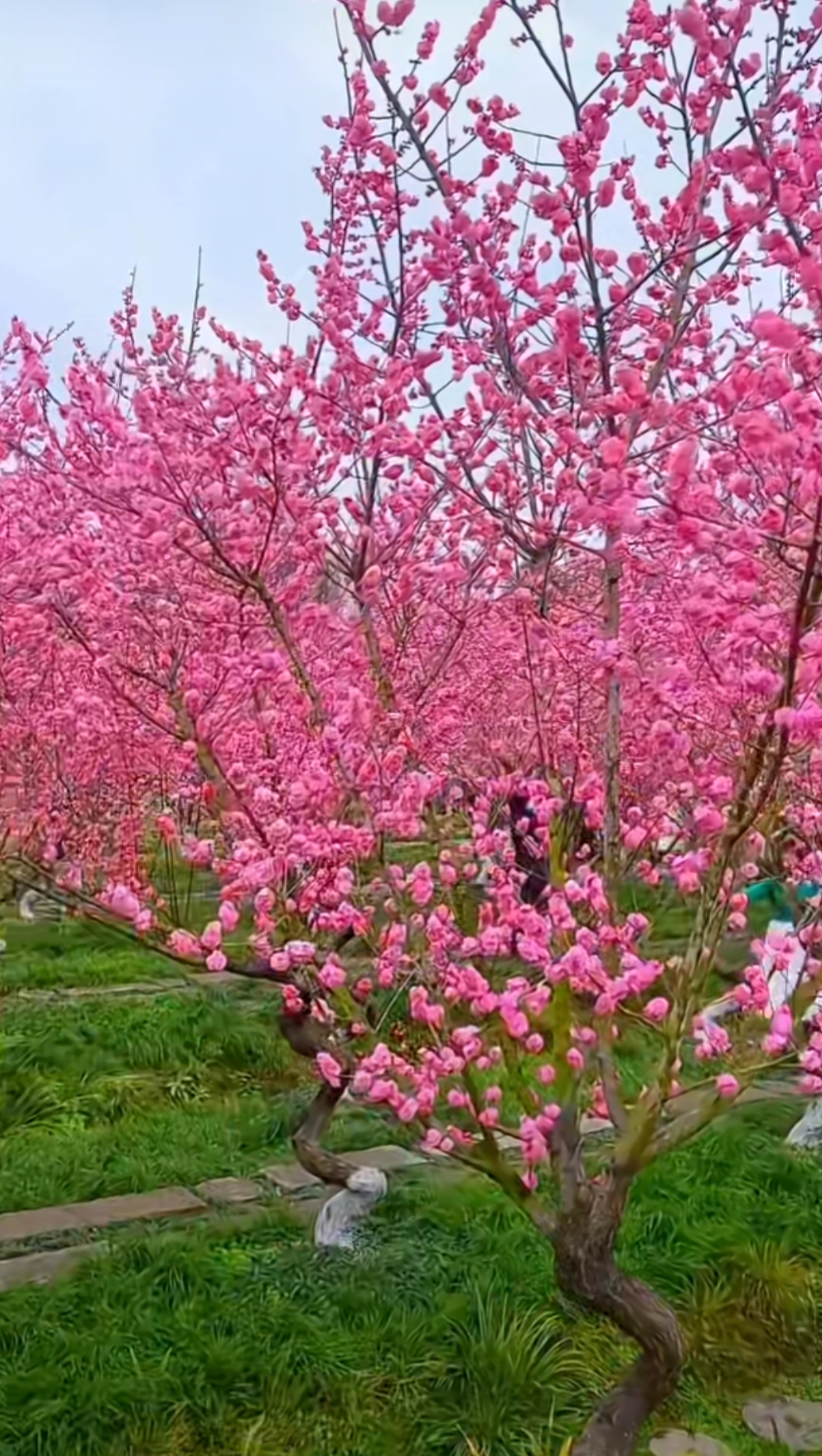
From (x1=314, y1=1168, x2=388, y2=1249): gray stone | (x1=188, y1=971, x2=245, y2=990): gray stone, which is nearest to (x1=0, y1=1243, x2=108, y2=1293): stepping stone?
(x1=314, y1=1168, x2=388, y2=1249): gray stone

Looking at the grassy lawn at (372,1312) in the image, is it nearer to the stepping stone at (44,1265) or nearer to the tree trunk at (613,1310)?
the stepping stone at (44,1265)

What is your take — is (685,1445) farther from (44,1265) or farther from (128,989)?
(128,989)

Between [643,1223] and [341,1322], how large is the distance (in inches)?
55.9

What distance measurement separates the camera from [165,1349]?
3.85 m

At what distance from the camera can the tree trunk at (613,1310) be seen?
3182 millimetres

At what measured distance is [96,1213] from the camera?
507 cm

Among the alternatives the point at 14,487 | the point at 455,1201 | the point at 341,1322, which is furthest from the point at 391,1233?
the point at 14,487

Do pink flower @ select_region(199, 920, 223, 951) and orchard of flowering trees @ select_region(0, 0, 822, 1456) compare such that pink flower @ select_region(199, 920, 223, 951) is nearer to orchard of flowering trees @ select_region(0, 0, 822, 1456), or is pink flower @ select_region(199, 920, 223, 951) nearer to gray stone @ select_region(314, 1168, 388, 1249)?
orchard of flowering trees @ select_region(0, 0, 822, 1456)

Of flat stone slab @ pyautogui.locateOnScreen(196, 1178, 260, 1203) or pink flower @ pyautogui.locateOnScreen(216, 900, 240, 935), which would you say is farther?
flat stone slab @ pyautogui.locateOnScreen(196, 1178, 260, 1203)

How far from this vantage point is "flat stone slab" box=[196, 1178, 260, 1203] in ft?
17.1

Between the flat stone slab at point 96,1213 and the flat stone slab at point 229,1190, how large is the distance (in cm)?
6

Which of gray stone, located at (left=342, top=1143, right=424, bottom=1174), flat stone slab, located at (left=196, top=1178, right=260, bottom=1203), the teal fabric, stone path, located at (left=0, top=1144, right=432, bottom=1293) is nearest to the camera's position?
stone path, located at (left=0, top=1144, right=432, bottom=1293)

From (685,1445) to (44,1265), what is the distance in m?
2.48

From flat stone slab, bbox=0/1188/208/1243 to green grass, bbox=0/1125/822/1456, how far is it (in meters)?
0.35
